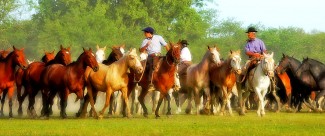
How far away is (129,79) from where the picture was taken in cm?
2714

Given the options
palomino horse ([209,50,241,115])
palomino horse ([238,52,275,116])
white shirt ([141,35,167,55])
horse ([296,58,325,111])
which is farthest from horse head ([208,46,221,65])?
horse ([296,58,325,111])

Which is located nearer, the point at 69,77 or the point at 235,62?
the point at 69,77

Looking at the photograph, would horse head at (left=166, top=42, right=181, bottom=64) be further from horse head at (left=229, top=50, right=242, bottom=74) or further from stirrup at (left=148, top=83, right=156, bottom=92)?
horse head at (left=229, top=50, right=242, bottom=74)

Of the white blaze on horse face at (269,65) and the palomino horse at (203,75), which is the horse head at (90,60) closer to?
the palomino horse at (203,75)

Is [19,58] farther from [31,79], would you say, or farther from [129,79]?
[129,79]

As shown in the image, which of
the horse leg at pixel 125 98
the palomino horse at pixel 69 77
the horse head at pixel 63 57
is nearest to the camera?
the horse leg at pixel 125 98

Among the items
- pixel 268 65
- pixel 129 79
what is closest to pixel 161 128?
pixel 129 79

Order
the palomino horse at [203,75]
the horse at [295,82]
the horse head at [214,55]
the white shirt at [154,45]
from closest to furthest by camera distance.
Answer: the white shirt at [154,45]
the horse head at [214,55]
the palomino horse at [203,75]
the horse at [295,82]

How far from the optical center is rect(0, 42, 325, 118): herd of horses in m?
25.9

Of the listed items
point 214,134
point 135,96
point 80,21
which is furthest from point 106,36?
point 214,134

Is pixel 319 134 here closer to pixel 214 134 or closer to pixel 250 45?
pixel 214 134

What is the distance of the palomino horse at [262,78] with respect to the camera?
2686 cm

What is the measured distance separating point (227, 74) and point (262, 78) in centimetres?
123

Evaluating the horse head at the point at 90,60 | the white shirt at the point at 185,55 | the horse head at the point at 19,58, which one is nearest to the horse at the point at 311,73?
the white shirt at the point at 185,55
